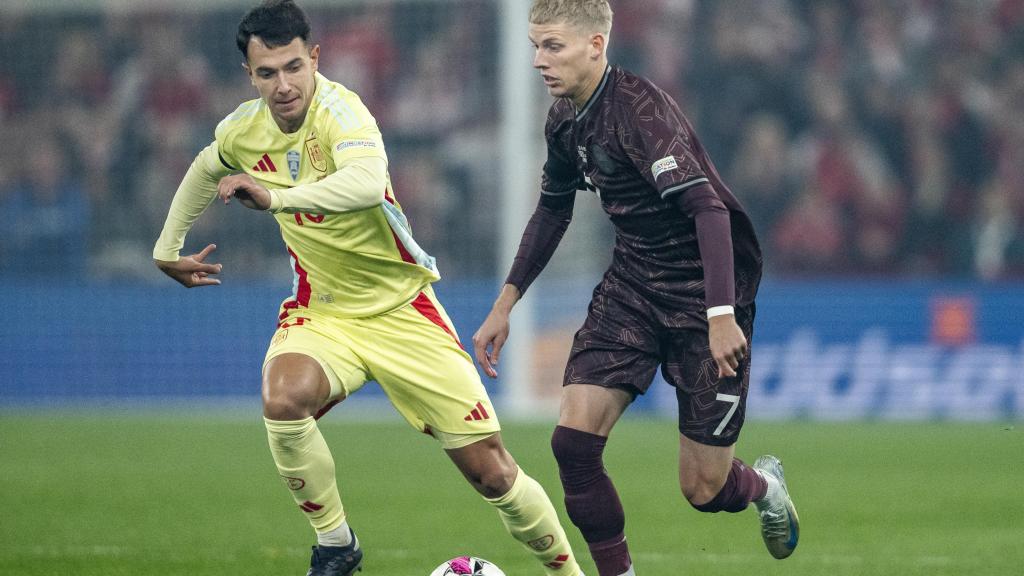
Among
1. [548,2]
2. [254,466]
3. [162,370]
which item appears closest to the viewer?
[548,2]

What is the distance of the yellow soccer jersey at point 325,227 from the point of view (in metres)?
6.02

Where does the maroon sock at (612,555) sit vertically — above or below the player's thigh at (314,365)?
below

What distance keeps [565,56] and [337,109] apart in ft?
2.95

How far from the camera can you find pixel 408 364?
6.02 m

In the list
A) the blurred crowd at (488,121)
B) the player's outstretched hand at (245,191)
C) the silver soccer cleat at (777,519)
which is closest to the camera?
the player's outstretched hand at (245,191)

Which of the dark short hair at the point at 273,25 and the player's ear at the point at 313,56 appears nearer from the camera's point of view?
the dark short hair at the point at 273,25

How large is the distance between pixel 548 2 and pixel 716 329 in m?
1.37

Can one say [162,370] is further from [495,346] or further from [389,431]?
[495,346]

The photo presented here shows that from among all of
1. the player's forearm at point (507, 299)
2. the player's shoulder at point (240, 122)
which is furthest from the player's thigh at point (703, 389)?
the player's shoulder at point (240, 122)

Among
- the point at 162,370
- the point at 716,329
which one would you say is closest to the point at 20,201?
the point at 162,370

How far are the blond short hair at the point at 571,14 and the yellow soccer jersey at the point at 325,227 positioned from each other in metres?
0.78

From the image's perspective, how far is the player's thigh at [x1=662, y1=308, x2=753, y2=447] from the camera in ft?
19.4

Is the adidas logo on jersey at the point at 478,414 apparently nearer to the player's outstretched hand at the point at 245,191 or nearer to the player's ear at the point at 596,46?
the player's outstretched hand at the point at 245,191

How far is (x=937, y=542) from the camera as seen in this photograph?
7.65 meters
